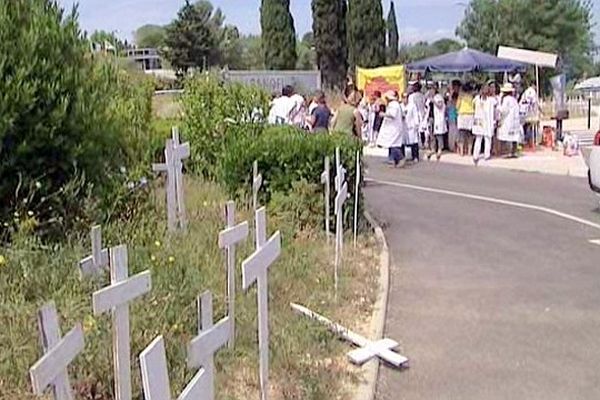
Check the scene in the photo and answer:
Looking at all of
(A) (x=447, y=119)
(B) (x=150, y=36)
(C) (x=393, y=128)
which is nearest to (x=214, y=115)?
(C) (x=393, y=128)

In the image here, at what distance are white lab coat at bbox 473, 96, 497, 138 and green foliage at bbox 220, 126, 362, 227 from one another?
9316mm

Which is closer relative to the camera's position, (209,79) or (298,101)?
(209,79)

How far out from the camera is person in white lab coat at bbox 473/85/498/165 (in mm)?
19234

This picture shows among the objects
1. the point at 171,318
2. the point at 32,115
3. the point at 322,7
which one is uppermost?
the point at 322,7

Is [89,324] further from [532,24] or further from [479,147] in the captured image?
[532,24]

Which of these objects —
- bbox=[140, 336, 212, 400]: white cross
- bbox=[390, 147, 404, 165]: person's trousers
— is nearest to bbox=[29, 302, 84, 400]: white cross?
bbox=[140, 336, 212, 400]: white cross

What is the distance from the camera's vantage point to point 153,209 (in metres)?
8.54

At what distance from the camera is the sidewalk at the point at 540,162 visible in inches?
A: 696

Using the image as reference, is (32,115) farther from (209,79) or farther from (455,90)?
(455,90)

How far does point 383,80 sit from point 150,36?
61018mm

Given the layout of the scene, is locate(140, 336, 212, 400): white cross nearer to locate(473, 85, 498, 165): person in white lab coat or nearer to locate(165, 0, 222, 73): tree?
locate(473, 85, 498, 165): person in white lab coat

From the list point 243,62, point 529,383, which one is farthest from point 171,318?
point 243,62

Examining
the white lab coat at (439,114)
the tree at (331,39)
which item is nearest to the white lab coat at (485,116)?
the white lab coat at (439,114)

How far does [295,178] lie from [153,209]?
2.00 m
